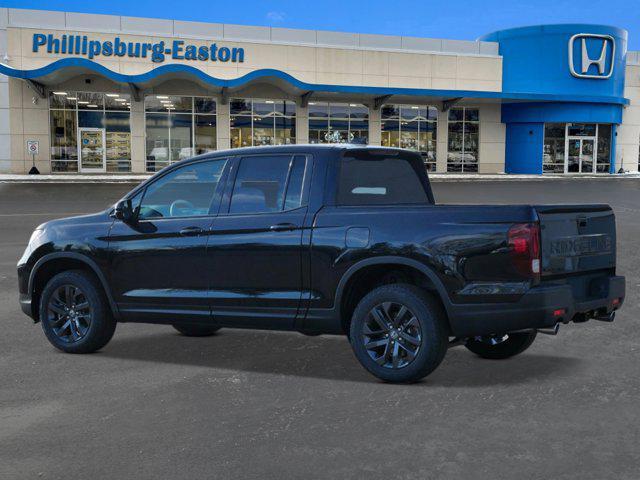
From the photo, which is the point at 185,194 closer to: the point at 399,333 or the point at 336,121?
the point at 399,333

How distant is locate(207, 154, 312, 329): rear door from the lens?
229 inches

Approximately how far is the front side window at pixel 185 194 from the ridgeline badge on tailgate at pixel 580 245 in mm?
2748

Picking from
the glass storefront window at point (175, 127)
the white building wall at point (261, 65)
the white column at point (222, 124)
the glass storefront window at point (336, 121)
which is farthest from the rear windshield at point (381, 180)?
the glass storefront window at point (336, 121)

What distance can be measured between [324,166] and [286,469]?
271 cm

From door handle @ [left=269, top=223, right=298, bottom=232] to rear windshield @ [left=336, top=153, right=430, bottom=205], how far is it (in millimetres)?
407

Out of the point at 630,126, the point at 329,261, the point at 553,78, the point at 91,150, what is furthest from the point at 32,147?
the point at 630,126

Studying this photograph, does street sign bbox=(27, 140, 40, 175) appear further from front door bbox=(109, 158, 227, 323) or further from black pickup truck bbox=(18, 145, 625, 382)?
front door bbox=(109, 158, 227, 323)

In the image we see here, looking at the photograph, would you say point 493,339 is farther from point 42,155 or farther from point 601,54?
point 601,54

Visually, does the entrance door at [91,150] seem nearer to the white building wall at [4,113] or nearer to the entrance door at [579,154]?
the white building wall at [4,113]

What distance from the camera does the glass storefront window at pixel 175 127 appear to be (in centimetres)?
4281

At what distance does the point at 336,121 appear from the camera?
4716 cm

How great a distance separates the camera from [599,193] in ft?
98.6

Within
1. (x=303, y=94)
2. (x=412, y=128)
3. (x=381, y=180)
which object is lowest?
(x=381, y=180)

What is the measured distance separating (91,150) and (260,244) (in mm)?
38750
